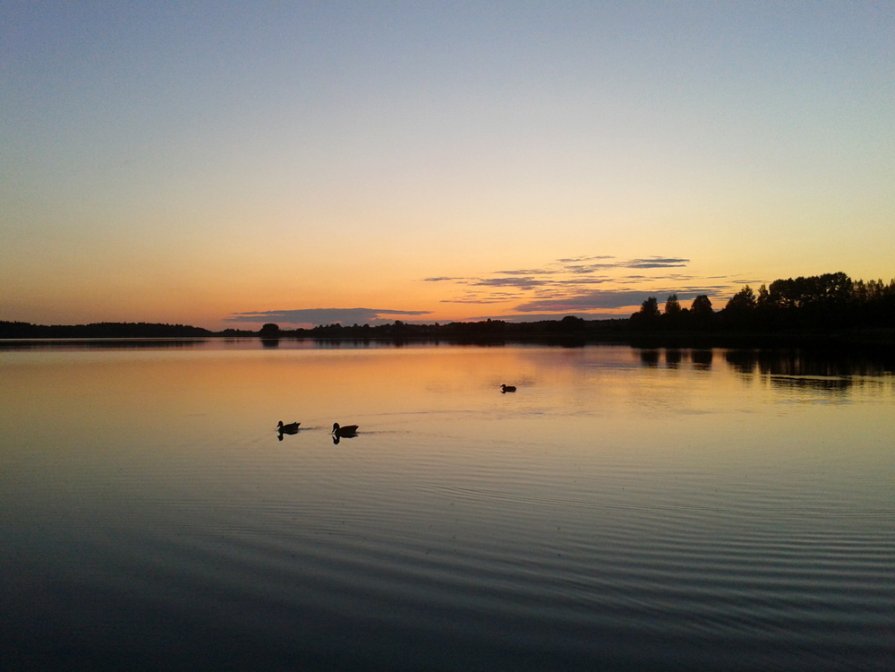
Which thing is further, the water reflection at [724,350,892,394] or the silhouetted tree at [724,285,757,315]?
the silhouetted tree at [724,285,757,315]

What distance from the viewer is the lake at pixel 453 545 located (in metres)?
5.42

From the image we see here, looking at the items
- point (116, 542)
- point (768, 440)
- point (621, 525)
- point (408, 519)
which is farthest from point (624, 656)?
point (768, 440)

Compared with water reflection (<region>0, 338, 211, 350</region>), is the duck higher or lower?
lower

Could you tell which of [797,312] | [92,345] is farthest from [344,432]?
[797,312]

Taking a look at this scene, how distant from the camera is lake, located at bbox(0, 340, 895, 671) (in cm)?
542

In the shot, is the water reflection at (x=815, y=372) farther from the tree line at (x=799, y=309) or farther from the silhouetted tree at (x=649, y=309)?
the silhouetted tree at (x=649, y=309)

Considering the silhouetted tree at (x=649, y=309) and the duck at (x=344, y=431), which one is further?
the silhouetted tree at (x=649, y=309)

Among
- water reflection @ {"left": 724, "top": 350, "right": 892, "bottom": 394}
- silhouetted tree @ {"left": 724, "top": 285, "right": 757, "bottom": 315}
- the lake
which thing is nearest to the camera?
the lake

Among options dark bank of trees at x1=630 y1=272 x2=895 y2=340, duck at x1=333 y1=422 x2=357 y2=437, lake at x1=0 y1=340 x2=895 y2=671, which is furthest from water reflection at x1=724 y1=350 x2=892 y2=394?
dark bank of trees at x1=630 y1=272 x2=895 y2=340

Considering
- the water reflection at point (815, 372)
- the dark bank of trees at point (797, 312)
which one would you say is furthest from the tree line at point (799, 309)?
the water reflection at point (815, 372)

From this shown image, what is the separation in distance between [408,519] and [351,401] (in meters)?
15.5

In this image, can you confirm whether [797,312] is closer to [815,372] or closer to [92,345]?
[815,372]

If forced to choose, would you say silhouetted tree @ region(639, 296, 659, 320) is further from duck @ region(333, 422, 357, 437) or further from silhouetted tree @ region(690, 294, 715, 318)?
duck @ region(333, 422, 357, 437)

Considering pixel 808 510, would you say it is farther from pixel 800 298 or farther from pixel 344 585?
pixel 800 298
